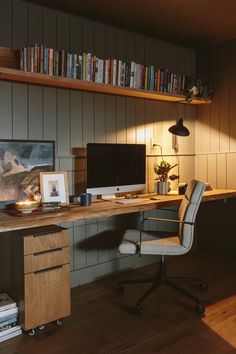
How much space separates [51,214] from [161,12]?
2014 mm

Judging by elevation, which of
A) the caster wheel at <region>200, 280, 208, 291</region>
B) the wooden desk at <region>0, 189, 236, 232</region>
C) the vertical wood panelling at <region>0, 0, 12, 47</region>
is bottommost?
the caster wheel at <region>200, 280, 208, 291</region>

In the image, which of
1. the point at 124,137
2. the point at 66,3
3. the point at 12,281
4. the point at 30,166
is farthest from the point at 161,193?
the point at 66,3

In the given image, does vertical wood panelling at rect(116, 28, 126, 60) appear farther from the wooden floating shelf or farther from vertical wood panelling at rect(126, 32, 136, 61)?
the wooden floating shelf

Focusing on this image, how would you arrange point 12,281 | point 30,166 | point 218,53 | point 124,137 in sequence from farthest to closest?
point 218,53 < point 124,137 < point 30,166 < point 12,281

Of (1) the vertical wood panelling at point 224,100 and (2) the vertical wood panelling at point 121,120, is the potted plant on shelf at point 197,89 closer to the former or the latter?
(1) the vertical wood panelling at point 224,100

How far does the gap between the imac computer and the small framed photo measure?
9.0 inches

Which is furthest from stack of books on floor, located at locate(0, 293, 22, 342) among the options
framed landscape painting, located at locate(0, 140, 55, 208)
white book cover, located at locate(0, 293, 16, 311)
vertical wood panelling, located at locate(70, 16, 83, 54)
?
vertical wood panelling, located at locate(70, 16, 83, 54)

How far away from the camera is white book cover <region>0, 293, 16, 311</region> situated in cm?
228

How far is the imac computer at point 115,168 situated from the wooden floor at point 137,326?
2.86ft

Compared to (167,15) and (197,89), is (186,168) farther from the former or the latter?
(167,15)

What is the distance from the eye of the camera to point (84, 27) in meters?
3.07

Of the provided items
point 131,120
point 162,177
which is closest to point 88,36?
point 131,120

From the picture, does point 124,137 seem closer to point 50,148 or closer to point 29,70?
point 50,148

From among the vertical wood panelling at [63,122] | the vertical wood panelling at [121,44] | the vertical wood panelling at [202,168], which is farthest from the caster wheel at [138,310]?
the vertical wood panelling at [121,44]
